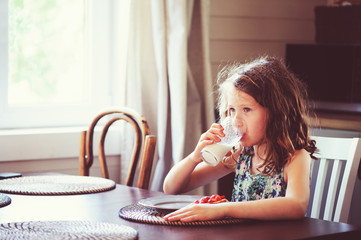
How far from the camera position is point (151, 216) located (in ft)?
4.78

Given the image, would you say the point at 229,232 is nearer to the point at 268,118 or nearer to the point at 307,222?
the point at 307,222

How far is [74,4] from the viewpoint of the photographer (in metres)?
2.88

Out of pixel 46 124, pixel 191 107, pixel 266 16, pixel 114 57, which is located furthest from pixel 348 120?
pixel 46 124

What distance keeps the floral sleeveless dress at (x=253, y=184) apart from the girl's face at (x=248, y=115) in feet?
0.41

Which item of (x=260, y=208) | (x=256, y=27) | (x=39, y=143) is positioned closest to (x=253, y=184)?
(x=260, y=208)

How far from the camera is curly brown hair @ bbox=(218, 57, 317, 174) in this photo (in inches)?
64.5

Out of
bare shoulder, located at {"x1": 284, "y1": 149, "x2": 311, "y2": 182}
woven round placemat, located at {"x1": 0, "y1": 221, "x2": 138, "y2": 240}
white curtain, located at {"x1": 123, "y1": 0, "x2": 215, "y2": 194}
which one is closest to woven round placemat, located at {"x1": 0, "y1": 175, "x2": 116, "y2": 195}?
woven round placemat, located at {"x1": 0, "y1": 221, "x2": 138, "y2": 240}

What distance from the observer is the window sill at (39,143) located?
255 centimetres

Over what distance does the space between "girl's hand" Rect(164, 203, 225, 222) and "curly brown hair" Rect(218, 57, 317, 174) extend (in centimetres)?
28

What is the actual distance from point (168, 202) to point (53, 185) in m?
0.43

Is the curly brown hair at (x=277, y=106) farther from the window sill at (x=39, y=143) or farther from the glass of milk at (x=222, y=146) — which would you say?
the window sill at (x=39, y=143)

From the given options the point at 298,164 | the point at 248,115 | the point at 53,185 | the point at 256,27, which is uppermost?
the point at 256,27

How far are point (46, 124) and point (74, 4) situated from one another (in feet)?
1.86

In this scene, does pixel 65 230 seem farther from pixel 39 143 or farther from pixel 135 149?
pixel 39 143
